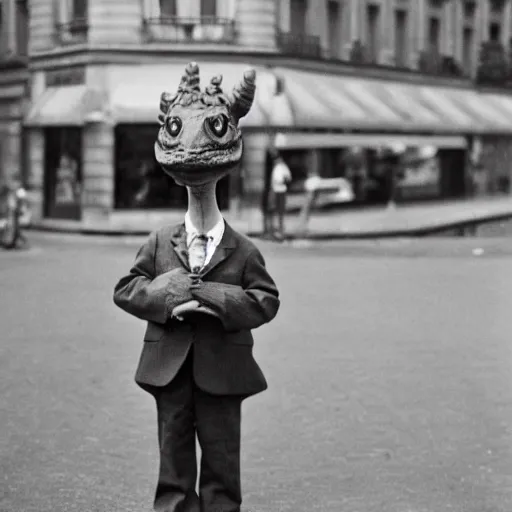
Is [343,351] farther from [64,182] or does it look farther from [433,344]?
[64,182]

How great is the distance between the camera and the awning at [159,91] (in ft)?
93.4

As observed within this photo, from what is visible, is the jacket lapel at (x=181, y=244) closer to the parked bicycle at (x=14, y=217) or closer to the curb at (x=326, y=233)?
the parked bicycle at (x=14, y=217)

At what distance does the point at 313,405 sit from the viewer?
8.29 meters

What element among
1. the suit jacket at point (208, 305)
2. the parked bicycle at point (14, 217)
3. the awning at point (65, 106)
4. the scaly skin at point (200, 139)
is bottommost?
the parked bicycle at point (14, 217)

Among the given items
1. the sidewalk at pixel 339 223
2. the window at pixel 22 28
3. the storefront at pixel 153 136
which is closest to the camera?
the sidewalk at pixel 339 223

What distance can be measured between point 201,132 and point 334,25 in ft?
102

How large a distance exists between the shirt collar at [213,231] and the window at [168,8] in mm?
25626

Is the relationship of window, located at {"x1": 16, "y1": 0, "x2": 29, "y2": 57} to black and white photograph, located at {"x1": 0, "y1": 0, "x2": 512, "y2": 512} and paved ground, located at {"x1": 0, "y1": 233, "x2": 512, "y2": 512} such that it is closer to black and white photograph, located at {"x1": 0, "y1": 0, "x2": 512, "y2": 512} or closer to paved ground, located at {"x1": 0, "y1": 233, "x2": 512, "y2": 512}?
black and white photograph, located at {"x1": 0, "y1": 0, "x2": 512, "y2": 512}

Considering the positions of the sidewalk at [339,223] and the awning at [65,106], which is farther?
the awning at [65,106]

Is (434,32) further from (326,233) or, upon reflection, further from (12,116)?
(326,233)

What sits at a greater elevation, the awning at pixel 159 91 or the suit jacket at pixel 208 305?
the awning at pixel 159 91

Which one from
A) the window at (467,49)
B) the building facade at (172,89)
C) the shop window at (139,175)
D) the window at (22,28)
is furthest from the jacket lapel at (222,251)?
the window at (467,49)

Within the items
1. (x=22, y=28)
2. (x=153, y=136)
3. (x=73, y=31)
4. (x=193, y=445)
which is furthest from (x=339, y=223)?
(x=193, y=445)

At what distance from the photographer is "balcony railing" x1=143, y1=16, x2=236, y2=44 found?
29734 millimetres
